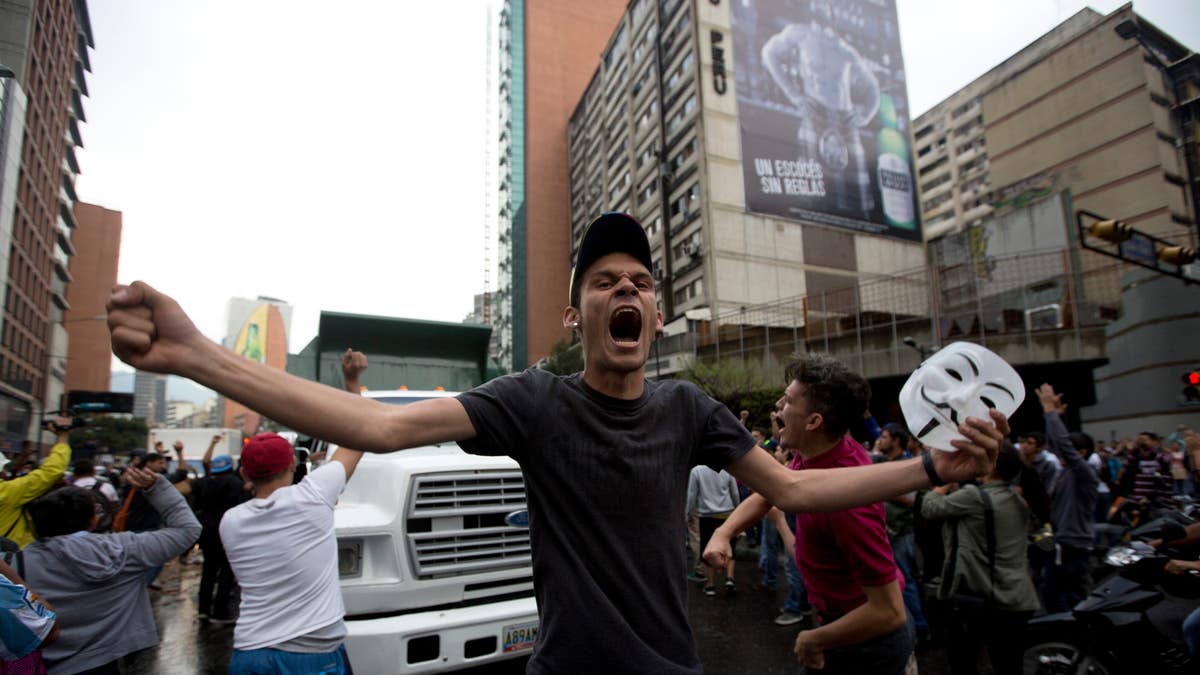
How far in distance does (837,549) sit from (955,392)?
1.28 meters

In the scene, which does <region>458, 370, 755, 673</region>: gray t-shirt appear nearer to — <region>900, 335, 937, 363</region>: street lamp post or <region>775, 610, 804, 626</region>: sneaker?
<region>775, 610, 804, 626</region>: sneaker

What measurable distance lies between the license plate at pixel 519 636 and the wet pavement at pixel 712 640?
1.88ft

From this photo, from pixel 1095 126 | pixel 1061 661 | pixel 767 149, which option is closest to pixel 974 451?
pixel 1061 661

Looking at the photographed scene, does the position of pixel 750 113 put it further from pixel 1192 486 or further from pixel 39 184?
pixel 39 184

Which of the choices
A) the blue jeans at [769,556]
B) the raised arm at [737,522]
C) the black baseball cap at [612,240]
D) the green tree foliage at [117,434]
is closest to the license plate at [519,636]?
the raised arm at [737,522]

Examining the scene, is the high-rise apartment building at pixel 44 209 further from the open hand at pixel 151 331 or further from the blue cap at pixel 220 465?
the open hand at pixel 151 331

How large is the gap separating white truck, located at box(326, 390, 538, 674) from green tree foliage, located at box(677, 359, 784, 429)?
22.1m

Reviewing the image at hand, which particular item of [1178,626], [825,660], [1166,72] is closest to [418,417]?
[825,660]

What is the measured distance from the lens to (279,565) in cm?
303

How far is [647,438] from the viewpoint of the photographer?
181cm

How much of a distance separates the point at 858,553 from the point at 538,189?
7884cm

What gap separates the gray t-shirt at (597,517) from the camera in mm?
1623

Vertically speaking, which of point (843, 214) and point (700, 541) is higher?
point (843, 214)

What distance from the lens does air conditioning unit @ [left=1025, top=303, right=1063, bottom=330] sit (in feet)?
72.1
